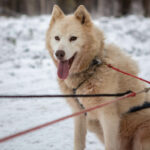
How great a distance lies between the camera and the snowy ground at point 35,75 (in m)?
2.71

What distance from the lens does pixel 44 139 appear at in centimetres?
269

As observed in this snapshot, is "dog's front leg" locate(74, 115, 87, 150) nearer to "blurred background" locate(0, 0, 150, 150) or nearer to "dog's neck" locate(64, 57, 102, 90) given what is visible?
"blurred background" locate(0, 0, 150, 150)

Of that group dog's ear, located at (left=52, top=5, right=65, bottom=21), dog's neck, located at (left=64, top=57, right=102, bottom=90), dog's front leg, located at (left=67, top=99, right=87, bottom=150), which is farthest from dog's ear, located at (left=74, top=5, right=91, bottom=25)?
dog's front leg, located at (left=67, top=99, right=87, bottom=150)

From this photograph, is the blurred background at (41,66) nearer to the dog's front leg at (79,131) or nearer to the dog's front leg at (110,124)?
the dog's front leg at (79,131)

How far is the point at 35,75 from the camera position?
6.11 meters

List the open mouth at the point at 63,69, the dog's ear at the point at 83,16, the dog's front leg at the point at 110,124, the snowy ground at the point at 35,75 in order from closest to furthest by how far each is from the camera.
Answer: the dog's front leg at the point at 110,124 → the open mouth at the point at 63,69 → the dog's ear at the point at 83,16 → the snowy ground at the point at 35,75

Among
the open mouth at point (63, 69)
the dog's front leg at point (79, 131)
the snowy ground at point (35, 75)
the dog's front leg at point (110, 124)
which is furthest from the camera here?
the snowy ground at point (35, 75)

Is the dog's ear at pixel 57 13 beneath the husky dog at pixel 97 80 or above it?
above

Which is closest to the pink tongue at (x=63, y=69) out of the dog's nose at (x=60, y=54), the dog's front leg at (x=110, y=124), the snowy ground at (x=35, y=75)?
the dog's nose at (x=60, y=54)

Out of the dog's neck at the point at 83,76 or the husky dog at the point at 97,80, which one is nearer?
the husky dog at the point at 97,80

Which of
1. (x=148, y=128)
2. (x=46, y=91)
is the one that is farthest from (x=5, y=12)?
(x=148, y=128)

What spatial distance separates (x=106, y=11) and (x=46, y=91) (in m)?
12.0

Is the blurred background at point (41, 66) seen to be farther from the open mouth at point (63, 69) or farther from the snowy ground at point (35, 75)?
the open mouth at point (63, 69)

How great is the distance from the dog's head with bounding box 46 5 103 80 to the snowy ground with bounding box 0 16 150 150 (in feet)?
0.92
